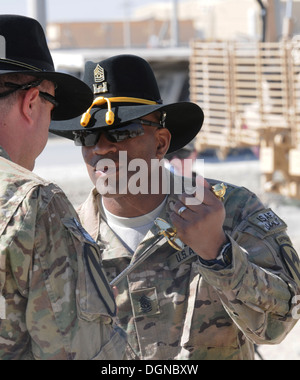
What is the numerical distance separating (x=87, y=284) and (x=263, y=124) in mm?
8993

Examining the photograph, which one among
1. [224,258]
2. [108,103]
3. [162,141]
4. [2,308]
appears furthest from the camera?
[162,141]

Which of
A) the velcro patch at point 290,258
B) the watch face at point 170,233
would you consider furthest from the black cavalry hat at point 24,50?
the velcro patch at point 290,258

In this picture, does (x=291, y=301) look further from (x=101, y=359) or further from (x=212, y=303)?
(x=101, y=359)

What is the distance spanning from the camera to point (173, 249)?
286cm

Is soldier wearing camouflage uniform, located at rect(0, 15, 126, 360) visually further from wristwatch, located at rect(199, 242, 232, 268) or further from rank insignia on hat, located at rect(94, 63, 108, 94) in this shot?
rank insignia on hat, located at rect(94, 63, 108, 94)

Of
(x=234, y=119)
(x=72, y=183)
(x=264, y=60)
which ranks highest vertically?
(x=264, y=60)

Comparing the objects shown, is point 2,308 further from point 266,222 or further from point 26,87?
point 266,222

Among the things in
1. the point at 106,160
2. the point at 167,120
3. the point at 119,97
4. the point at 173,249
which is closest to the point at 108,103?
the point at 119,97

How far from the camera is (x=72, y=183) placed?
554 inches

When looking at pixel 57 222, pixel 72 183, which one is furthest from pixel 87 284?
pixel 72 183

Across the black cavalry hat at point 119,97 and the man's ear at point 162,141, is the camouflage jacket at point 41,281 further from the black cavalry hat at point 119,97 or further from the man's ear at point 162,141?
the man's ear at point 162,141

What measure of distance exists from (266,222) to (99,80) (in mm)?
1004

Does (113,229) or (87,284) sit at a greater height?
(87,284)

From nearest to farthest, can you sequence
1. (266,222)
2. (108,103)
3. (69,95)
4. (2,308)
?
(2,308) → (69,95) → (266,222) → (108,103)
